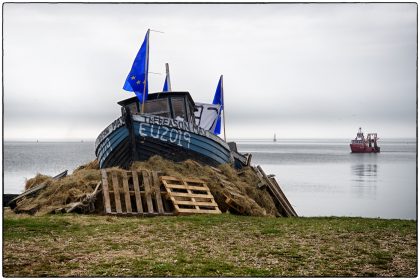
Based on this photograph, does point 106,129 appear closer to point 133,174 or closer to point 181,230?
point 133,174

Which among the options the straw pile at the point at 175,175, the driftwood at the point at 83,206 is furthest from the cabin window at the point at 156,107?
the driftwood at the point at 83,206

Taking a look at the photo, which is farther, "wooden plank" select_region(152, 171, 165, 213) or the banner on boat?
the banner on boat

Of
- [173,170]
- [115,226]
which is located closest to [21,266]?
[115,226]

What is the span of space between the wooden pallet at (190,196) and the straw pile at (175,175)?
257mm

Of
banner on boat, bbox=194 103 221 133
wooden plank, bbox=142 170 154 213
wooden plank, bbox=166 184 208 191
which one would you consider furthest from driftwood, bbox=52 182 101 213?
banner on boat, bbox=194 103 221 133

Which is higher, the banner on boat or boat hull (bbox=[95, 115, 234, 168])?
the banner on boat

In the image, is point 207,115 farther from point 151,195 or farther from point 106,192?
point 106,192

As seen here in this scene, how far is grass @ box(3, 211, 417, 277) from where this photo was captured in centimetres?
727

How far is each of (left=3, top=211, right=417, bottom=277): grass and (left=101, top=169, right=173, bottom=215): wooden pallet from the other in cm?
74

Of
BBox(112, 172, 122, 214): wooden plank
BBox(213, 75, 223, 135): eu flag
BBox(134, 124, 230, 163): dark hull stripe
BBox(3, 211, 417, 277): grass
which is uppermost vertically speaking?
BBox(213, 75, 223, 135): eu flag

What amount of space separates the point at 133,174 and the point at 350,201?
486 inches

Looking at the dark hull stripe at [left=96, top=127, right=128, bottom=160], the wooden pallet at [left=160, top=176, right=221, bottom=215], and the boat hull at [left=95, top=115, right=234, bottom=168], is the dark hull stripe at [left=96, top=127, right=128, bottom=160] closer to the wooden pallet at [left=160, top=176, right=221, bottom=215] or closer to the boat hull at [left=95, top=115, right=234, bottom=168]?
the boat hull at [left=95, top=115, right=234, bottom=168]

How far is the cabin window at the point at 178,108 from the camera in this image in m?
16.2

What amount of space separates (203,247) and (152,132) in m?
6.58
